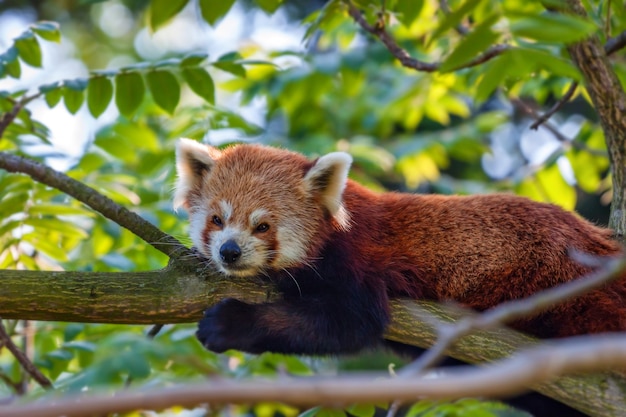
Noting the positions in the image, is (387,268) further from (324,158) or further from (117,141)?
(117,141)

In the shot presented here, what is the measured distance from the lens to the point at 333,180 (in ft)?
16.7

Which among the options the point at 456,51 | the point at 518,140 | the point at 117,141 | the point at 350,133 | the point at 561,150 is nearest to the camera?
the point at 456,51

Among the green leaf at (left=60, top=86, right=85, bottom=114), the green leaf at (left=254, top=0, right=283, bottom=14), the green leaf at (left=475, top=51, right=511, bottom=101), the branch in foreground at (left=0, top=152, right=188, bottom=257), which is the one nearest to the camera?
the green leaf at (left=475, top=51, right=511, bottom=101)

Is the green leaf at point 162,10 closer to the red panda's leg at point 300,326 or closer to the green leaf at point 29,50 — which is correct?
the red panda's leg at point 300,326

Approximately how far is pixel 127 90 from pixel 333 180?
1.54m

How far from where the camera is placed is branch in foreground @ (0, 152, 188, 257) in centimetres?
439

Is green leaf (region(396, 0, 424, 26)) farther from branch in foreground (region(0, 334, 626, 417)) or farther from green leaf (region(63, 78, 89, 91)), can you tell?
branch in foreground (region(0, 334, 626, 417))

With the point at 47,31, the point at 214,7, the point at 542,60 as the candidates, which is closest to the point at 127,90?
the point at 47,31

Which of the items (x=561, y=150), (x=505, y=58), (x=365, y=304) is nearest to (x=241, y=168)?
(x=365, y=304)

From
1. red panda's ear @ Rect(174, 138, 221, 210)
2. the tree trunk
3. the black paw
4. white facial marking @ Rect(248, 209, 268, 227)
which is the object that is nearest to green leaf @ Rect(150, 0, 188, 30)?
the black paw

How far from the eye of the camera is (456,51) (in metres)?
3.13

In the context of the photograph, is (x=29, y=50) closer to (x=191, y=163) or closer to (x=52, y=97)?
(x=52, y=97)

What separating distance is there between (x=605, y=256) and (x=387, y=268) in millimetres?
1388

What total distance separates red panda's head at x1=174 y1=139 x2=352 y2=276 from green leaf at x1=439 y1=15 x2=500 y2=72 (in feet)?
6.44
